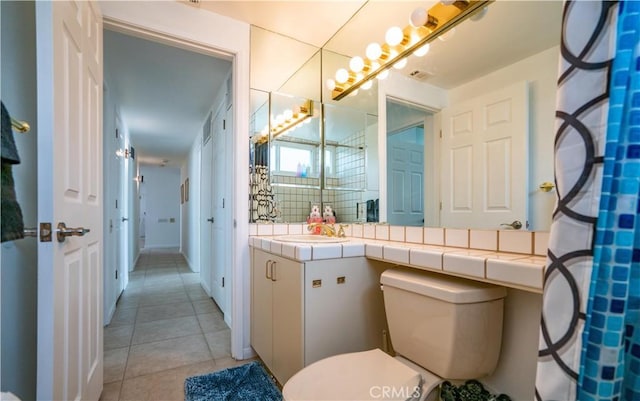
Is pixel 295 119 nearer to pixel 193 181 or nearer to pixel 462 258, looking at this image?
pixel 462 258

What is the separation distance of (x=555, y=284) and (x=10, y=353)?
1.63 m

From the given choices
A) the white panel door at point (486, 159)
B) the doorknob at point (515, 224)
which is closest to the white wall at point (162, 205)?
the white panel door at point (486, 159)

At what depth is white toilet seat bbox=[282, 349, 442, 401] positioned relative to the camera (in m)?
0.91

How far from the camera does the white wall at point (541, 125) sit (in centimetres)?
99

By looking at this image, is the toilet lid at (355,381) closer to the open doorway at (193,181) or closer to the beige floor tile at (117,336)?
the open doorway at (193,181)

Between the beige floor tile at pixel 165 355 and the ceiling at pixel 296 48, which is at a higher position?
the ceiling at pixel 296 48

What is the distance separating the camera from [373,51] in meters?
1.90

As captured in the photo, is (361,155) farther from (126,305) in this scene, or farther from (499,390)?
(126,305)

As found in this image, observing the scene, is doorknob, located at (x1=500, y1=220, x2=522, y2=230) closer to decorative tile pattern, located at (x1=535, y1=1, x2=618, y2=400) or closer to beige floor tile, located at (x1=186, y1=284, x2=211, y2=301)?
decorative tile pattern, located at (x1=535, y1=1, x2=618, y2=400)

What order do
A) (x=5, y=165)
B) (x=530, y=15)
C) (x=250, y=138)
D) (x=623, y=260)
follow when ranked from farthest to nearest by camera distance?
1. (x=250, y=138)
2. (x=530, y=15)
3. (x=5, y=165)
4. (x=623, y=260)

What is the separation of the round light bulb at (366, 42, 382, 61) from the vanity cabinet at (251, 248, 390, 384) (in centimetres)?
134

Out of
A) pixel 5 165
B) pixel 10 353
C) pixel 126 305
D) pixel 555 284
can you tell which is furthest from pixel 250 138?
pixel 126 305

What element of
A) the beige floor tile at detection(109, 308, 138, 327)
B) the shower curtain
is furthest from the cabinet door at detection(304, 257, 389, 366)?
the beige floor tile at detection(109, 308, 138, 327)

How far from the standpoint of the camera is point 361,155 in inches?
85.1
